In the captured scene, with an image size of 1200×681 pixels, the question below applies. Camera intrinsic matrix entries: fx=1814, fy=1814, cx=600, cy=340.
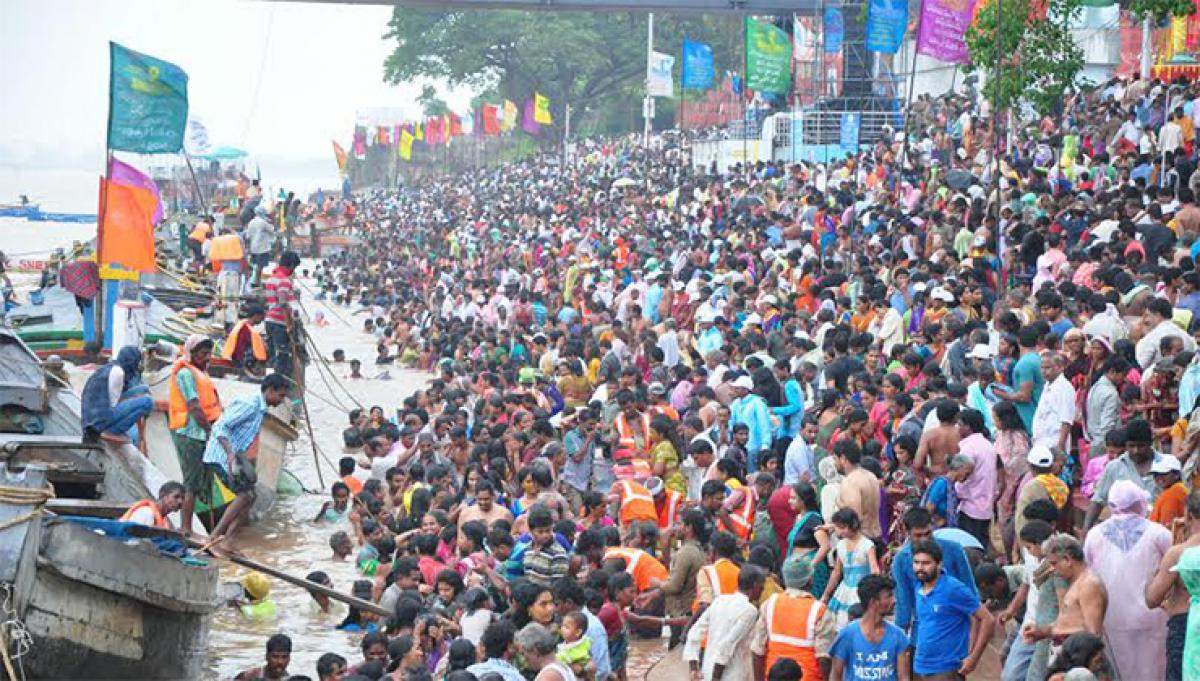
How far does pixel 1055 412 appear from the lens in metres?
12.0

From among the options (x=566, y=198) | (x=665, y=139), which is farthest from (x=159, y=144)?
(x=665, y=139)

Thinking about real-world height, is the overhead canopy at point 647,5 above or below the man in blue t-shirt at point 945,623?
above

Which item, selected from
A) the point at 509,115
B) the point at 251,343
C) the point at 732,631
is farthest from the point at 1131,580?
the point at 509,115

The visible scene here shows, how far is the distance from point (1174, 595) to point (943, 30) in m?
14.9

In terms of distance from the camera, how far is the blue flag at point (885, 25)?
27.2 meters

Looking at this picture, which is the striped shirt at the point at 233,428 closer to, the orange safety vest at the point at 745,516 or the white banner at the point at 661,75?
the orange safety vest at the point at 745,516

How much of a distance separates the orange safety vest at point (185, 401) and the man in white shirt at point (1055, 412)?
648cm

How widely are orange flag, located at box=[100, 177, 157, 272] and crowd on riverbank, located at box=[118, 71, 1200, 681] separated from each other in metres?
2.57

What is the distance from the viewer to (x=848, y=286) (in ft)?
67.1

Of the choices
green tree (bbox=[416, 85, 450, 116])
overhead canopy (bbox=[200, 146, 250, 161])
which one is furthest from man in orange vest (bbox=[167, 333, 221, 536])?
green tree (bbox=[416, 85, 450, 116])

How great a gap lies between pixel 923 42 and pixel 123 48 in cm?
985

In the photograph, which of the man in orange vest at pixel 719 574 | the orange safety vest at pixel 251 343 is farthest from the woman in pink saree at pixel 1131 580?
the orange safety vest at pixel 251 343

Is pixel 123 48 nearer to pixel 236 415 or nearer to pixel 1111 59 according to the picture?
pixel 236 415

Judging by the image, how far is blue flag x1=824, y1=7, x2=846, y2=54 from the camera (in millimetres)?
37656
